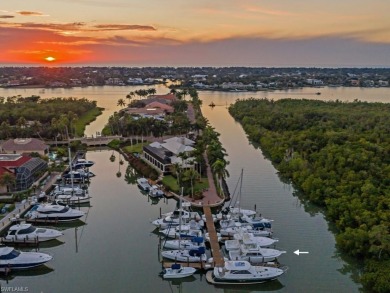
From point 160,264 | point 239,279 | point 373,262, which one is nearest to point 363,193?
point 373,262

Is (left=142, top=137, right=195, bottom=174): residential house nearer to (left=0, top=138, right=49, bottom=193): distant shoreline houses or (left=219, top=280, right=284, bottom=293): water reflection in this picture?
(left=0, top=138, right=49, bottom=193): distant shoreline houses

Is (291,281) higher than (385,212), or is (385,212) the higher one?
(385,212)

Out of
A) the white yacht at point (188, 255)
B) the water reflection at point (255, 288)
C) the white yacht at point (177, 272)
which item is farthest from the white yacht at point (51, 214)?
the water reflection at point (255, 288)

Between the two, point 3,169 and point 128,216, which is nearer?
point 128,216

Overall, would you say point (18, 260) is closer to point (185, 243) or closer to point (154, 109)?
point (185, 243)

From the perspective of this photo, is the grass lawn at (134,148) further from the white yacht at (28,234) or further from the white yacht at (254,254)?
the white yacht at (254,254)

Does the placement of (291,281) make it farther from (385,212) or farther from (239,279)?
(385,212)
